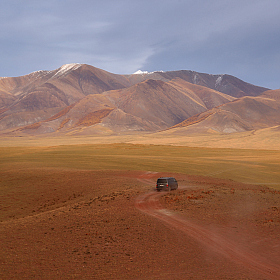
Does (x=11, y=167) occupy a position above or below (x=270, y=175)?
above

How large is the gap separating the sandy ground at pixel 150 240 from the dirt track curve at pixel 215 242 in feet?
0.14

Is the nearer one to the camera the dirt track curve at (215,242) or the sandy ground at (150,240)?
the sandy ground at (150,240)

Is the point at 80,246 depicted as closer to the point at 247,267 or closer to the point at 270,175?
the point at 247,267

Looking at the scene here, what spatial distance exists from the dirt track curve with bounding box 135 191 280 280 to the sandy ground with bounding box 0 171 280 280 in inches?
1.7

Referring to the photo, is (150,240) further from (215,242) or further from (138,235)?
(215,242)

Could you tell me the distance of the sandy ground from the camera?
12.8 metres

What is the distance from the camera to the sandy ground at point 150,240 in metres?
12.8

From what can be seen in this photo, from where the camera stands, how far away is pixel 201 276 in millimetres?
12406

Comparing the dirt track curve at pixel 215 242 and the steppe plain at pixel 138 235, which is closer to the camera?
the steppe plain at pixel 138 235

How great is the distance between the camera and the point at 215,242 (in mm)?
16359

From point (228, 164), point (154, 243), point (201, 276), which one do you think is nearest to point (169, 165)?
point (228, 164)

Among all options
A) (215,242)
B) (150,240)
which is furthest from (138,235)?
(215,242)

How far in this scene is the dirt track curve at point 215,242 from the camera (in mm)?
13375

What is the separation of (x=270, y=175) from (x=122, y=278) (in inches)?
1572
